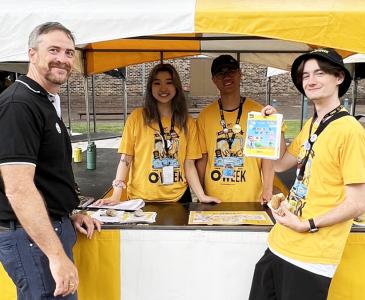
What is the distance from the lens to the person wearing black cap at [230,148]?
2.71 meters

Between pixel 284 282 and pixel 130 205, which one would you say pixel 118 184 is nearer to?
pixel 130 205

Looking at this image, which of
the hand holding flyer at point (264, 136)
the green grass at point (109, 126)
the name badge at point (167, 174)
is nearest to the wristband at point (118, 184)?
the name badge at point (167, 174)

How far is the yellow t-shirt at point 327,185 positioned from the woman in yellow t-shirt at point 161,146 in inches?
40.2

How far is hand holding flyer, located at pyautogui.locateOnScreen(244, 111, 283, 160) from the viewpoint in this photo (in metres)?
1.88

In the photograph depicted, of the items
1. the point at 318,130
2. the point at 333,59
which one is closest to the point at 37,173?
the point at 318,130

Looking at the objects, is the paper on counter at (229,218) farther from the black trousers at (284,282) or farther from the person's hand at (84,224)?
the person's hand at (84,224)

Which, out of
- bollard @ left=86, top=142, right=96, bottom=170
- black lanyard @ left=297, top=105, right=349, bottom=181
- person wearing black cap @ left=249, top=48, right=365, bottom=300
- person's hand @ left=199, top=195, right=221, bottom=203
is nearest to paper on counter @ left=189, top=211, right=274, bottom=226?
person's hand @ left=199, top=195, right=221, bottom=203

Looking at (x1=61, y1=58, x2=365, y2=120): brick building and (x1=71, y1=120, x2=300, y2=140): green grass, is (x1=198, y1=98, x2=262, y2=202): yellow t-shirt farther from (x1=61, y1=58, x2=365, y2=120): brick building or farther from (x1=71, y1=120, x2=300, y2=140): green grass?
(x1=61, y1=58, x2=365, y2=120): brick building

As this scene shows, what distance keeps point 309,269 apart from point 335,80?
2.43 ft

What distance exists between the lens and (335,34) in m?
1.97

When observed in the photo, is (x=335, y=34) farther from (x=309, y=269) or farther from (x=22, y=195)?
(x=22, y=195)

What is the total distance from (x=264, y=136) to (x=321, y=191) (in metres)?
0.39

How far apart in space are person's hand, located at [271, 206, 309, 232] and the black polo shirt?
0.86 m

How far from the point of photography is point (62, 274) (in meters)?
1.48
